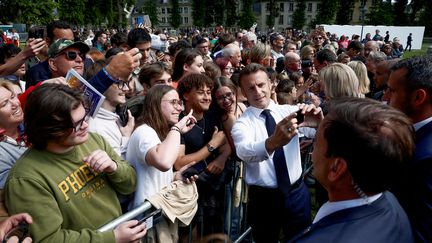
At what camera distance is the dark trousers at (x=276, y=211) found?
3.13 metres

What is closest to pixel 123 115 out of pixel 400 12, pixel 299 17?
pixel 400 12

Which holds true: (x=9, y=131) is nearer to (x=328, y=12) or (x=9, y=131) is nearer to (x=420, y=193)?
(x=420, y=193)

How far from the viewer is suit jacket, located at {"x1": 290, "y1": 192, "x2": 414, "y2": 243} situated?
1413 millimetres

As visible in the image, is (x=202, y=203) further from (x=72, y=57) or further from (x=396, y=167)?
(x=72, y=57)

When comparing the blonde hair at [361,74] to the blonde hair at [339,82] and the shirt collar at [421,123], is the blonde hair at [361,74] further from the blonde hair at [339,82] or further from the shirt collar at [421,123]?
the shirt collar at [421,123]

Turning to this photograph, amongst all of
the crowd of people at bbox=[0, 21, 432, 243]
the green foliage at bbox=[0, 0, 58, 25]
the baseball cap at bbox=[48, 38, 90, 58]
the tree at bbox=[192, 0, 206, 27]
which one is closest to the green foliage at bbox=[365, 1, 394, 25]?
the tree at bbox=[192, 0, 206, 27]

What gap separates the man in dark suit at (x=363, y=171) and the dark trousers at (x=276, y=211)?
5.01 feet

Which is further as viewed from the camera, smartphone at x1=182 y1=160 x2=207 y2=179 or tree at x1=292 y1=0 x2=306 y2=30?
tree at x1=292 y1=0 x2=306 y2=30

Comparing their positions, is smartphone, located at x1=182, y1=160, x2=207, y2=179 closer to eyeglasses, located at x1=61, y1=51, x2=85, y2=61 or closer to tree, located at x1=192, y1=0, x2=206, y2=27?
eyeglasses, located at x1=61, y1=51, x2=85, y2=61

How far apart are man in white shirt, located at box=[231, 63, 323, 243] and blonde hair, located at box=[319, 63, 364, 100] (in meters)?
0.92

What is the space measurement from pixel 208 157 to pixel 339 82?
174 cm

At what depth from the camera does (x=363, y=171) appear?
150 centimetres

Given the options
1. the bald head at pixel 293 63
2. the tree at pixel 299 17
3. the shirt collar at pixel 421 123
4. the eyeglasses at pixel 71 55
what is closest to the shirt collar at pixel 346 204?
the shirt collar at pixel 421 123

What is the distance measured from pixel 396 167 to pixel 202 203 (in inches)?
76.8
